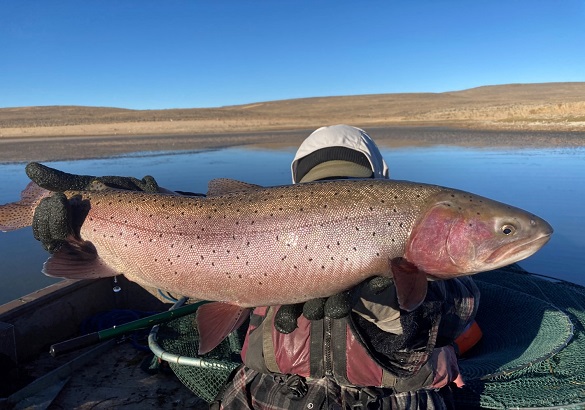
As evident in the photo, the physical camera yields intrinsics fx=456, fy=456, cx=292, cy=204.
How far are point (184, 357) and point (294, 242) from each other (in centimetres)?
134

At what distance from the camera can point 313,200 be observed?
8.00 feet

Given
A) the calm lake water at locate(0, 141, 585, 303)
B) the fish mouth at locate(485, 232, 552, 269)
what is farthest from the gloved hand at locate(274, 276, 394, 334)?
the calm lake water at locate(0, 141, 585, 303)

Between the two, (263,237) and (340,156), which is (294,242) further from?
(340,156)

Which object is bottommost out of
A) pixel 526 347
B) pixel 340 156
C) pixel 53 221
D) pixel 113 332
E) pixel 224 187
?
pixel 526 347

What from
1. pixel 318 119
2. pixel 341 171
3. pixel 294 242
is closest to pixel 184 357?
pixel 294 242

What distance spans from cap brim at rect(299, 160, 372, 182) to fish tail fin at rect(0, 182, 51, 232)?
1.70 metres

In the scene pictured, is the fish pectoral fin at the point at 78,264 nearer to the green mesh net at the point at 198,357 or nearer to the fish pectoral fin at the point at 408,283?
the green mesh net at the point at 198,357

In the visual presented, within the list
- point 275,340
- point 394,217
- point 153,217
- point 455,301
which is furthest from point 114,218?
point 455,301

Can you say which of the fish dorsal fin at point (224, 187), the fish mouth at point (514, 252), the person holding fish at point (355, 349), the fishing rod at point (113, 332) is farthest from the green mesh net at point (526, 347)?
the fishing rod at point (113, 332)

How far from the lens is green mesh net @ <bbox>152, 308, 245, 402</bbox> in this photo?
9.95 ft

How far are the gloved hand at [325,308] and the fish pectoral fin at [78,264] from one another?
40.5 inches

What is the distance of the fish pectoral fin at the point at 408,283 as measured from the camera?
6.82 feet

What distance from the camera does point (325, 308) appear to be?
2250 millimetres

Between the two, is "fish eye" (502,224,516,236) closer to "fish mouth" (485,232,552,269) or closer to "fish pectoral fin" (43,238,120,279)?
"fish mouth" (485,232,552,269)
